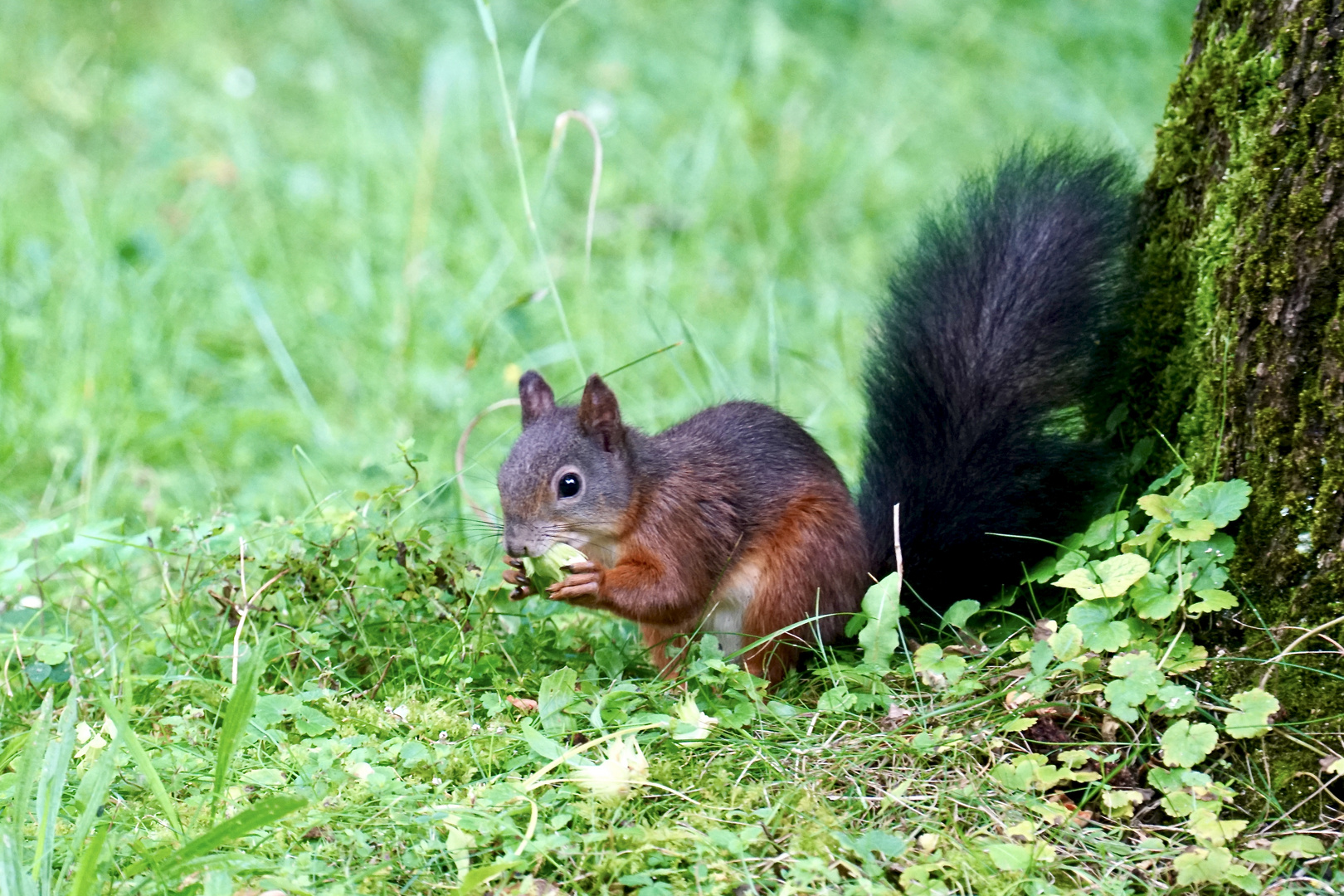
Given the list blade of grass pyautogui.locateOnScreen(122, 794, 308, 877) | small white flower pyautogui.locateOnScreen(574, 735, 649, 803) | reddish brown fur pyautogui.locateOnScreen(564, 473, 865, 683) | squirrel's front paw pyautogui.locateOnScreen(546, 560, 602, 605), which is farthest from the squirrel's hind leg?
blade of grass pyautogui.locateOnScreen(122, 794, 308, 877)

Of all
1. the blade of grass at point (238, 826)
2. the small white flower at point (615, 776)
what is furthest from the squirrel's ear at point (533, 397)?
the blade of grass at point (238, 826)

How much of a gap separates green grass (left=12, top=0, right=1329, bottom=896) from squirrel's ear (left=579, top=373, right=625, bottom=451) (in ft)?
1.00

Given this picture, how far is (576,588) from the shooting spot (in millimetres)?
2117

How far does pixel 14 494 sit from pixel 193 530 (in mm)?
1108

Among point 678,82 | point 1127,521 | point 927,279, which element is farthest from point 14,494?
point 678,82

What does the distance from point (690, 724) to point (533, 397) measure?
773 millimetres

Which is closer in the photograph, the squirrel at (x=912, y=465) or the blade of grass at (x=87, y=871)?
the blade of grass at (x=87, y=871)

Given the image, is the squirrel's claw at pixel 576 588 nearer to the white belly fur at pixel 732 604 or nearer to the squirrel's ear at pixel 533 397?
the white belly fur at pixel 732 604

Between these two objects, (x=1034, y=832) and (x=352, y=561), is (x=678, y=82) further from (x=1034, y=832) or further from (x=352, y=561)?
(x=1034, y=832)

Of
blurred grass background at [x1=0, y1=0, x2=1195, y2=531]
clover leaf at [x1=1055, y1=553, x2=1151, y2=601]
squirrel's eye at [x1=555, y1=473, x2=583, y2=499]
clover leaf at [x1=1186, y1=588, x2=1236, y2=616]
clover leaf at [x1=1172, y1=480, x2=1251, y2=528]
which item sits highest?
blurred grass background at [x1=0, y1=0, x2=1195, y2=531]

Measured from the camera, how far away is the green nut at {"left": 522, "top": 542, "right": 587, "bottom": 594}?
2.19m

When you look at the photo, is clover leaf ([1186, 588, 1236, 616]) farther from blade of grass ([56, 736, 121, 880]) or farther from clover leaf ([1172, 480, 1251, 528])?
blade of grass ([56, 736, 121, 880])

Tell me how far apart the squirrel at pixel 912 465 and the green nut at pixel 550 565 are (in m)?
0.02

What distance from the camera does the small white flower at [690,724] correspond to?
182 centimetres
